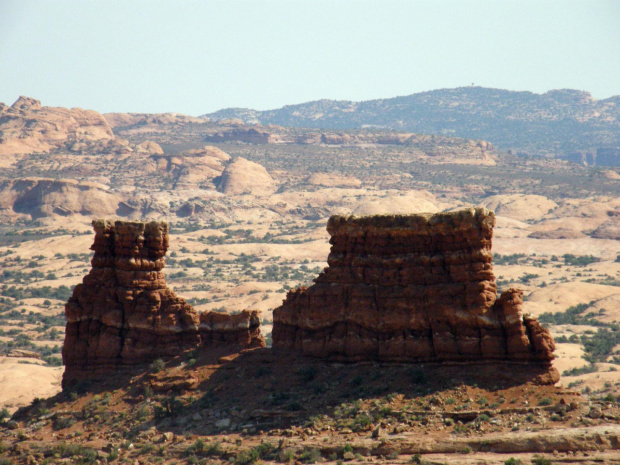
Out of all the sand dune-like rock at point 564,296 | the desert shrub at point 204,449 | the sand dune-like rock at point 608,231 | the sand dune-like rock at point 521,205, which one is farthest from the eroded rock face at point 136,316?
the sand dune-like rock at point 521,205

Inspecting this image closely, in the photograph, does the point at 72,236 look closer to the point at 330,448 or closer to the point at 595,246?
the point at 595,246

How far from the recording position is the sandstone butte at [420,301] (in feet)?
91.6

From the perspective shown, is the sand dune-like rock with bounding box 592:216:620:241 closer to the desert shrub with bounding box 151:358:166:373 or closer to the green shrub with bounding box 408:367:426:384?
the desert shrub with bounding box 151:358:166:373

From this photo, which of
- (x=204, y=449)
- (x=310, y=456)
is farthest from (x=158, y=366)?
(x=310, y=456)

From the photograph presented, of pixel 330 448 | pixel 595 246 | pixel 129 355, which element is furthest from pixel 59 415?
pixel 595 246

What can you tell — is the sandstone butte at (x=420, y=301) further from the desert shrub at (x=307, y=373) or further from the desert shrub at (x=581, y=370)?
the desert shrub at (x=581, y=370)

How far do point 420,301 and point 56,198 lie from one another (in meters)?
147

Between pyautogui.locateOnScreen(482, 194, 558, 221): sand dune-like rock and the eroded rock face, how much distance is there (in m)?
146

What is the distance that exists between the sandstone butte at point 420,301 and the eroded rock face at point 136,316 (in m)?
3.88

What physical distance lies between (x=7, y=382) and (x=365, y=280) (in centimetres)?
3172

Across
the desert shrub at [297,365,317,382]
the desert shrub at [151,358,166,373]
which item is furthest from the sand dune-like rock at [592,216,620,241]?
the desert shrub at [151,358,166,373]

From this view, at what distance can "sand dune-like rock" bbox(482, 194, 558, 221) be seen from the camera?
176 m

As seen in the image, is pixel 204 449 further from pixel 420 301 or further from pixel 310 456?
pixel 420 301

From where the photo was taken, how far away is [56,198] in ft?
545
